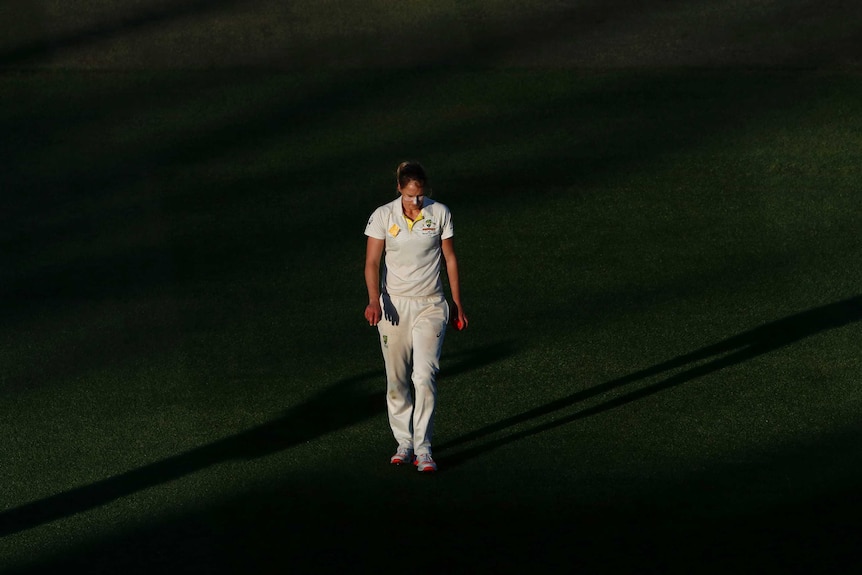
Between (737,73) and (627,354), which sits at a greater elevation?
(737,73)

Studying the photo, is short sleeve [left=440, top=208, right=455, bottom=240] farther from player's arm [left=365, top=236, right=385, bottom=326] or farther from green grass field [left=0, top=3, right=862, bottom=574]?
green grass field [left=0, top=3, right=862, bottom=574]

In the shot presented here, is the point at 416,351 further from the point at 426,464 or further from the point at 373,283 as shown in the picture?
the point at 426,464

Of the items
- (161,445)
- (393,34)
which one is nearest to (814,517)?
(161,445)

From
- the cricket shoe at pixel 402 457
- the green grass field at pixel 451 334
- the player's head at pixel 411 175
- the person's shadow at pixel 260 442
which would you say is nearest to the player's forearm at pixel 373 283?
the player's head at pixel 411 175

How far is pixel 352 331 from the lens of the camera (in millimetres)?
11688

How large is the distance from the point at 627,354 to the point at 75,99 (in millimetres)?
8509

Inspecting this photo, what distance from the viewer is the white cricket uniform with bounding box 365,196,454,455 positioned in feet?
29.1

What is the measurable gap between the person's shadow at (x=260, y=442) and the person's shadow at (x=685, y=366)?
3.05 ft

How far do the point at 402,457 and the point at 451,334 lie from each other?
2575 mm

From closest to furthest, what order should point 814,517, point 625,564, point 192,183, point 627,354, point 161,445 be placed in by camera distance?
point 625,564
point 814,517
point 161,445
point 627,354
point 192,183

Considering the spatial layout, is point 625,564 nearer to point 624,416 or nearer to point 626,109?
point 624,416


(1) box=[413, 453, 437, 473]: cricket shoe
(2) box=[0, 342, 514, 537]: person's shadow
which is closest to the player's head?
(1) box=[413, 453, 437, 473]: cricket shoe

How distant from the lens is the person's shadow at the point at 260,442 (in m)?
8.68

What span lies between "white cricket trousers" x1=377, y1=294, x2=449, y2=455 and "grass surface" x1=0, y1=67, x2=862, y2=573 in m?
0.43
